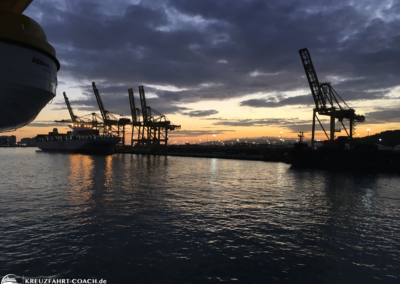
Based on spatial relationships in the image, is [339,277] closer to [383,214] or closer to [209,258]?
[209,258]

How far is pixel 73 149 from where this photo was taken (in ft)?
412

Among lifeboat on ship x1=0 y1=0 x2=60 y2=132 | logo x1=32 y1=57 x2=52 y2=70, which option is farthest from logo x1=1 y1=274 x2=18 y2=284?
logo x1=32 y1=57 x2=52 y2=70

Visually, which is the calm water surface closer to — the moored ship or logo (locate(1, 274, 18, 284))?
logo (locate(1, 274, 18, 284))

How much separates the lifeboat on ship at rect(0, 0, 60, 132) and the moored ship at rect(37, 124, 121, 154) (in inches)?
4391

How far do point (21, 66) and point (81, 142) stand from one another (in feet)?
413

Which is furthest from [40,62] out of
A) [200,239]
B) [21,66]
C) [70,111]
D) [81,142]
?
[70,111]

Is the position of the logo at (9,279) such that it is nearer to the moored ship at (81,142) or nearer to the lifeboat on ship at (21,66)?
the lifeboat on ship at (21,66)

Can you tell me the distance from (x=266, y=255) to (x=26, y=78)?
11.9 metres

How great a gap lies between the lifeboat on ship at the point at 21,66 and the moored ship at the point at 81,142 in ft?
366

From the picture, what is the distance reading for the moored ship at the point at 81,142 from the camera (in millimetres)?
115812

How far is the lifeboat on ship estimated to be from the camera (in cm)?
739

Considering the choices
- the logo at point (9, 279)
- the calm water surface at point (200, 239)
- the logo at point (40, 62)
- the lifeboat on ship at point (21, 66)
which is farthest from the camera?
the calm water surface at point (200, 239)

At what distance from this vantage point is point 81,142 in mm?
121188

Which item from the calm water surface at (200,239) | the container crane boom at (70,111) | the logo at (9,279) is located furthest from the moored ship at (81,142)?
the logo at (9,279)
